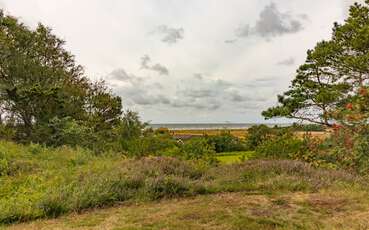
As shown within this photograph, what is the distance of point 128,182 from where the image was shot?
8461 mm

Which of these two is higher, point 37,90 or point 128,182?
point 37,90

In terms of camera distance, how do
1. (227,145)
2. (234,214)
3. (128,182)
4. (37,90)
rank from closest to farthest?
(234,214), (128,182), (37,90), (227,145)

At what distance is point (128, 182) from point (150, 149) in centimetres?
678

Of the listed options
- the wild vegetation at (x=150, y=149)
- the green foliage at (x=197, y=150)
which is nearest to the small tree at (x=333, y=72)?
the wild vegetation at (x=150, y=149)

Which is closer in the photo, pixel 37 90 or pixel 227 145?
pixel 37 90

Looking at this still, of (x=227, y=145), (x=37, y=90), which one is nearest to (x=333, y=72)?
(x=227, y=145)

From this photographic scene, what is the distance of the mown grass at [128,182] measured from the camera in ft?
24.5

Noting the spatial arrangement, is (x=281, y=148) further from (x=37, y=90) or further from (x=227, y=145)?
(x=37, y=90)

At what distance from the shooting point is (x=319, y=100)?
1991 cm

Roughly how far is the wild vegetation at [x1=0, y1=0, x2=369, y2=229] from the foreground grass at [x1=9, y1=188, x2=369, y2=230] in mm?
68

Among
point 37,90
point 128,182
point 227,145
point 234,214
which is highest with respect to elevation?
point 37,90

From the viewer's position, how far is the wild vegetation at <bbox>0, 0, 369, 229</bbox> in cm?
789

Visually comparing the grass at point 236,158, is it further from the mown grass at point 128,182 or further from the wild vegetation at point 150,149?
the mown grass at point 128,182

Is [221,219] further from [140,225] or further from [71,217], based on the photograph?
[71,217]
